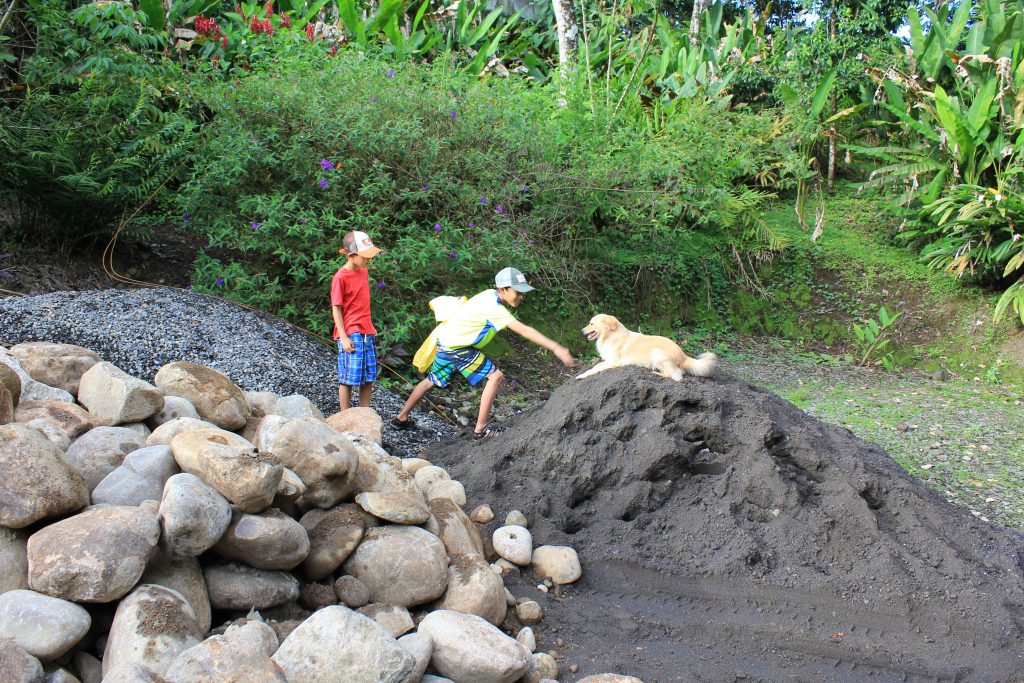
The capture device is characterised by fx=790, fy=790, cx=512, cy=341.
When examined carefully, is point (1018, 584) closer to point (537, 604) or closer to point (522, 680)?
point (537, 604)

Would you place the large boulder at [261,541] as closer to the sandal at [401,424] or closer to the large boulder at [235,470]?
the large boulder at [235,470]

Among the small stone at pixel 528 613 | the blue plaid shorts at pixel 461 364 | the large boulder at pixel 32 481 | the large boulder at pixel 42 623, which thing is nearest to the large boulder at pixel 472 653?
the small stone at pixel 528 613

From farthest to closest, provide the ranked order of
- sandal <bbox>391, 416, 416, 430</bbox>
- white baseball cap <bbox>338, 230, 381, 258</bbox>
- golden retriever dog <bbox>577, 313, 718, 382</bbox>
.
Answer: sandal <bbox>391, 416, 416, 430</bbox>, white baseball cap <bbox>338, 230, 381, 258</bbox>, golden retriever dog <bbox>577, 313, 718, 382</bbox>

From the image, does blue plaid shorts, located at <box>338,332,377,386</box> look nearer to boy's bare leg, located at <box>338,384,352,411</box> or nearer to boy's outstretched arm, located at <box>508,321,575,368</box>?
boy's bare leg, located at <box>338,384,352,411</box>

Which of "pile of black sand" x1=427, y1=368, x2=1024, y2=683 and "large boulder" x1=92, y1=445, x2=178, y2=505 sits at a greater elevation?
"large boulder" x1=92, y1=445, x2=178, y2=505

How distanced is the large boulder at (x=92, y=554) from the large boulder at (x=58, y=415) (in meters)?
1.00

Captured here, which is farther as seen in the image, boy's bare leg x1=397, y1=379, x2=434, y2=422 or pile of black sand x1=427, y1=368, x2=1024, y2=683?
boy's bare leg x1=397, y1=379, x2=434, y2=422

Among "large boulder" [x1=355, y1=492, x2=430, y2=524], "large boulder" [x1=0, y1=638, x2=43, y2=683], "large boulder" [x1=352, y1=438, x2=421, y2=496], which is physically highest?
"large boulder" [x1=0, y1=638, x2=43, y2=683]

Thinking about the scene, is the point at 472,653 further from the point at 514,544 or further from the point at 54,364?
the point at 54,364

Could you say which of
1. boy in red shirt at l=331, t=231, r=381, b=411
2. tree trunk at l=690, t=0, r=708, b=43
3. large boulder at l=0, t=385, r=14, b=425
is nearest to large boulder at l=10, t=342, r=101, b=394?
large boulder at l=0, t=385, r=14, b=425

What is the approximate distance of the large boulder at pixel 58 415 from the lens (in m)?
3.85

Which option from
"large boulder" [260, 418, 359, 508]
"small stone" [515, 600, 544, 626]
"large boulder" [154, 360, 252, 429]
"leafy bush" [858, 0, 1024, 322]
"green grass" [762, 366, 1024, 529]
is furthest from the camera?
"leafy bush" [858, 0, 1024, 322]

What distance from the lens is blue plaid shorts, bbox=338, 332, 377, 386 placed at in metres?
6.21

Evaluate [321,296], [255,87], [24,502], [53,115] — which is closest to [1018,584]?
[24,502]
